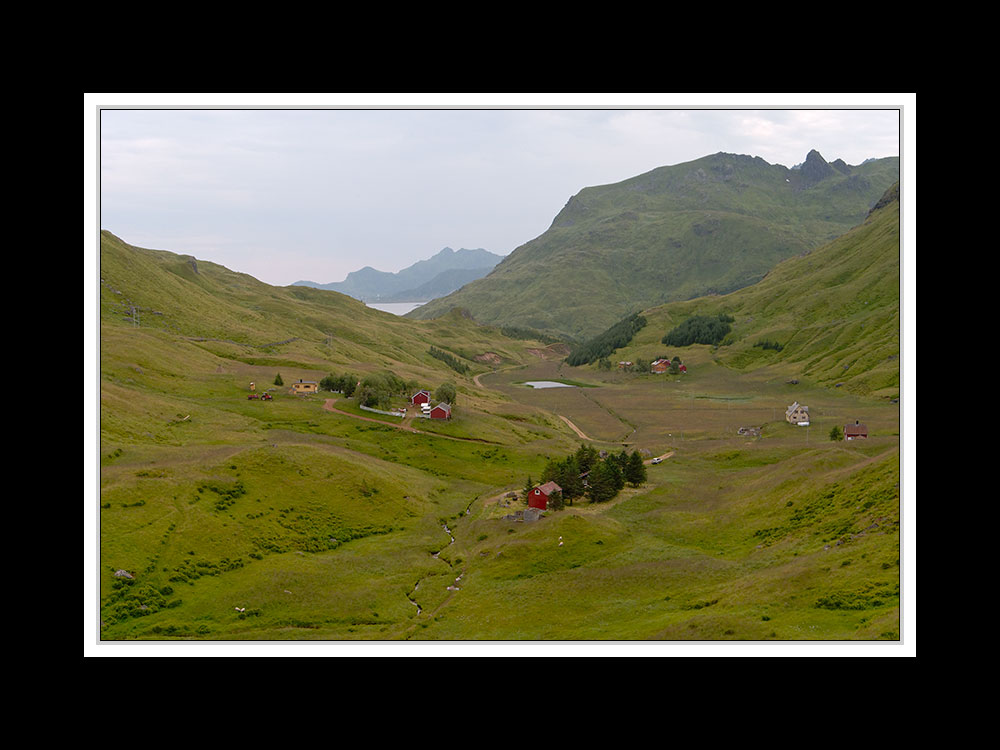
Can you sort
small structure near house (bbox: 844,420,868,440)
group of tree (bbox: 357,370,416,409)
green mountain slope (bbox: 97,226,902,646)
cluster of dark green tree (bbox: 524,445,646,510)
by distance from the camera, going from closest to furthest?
green mountain slope (bbox: 97,226,902,646), cluster of dark green tree (bbox: 524,445,646,510), small structure near house (bbox: 844,420,868,440), group of tree (bbox: 357,370,416,409)

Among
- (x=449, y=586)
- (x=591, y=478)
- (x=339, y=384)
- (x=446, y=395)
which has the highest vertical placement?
(x=339, y=384)

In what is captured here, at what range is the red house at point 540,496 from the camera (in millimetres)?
66688

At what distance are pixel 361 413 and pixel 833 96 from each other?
309 ft

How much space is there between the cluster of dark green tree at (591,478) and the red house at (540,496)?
2.10 ft

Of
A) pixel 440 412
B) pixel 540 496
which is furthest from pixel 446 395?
pixel 540 496

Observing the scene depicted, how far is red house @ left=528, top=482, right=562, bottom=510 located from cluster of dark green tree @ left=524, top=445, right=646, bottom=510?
64cm

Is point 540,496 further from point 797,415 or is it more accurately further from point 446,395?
point 797,415

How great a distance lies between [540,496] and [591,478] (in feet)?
27.8

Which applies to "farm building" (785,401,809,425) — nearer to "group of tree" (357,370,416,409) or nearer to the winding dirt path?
the winding dirt path

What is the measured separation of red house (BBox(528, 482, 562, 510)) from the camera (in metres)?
66.7

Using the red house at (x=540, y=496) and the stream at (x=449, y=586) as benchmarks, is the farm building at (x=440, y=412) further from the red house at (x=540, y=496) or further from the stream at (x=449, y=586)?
the red house at (x=540, y=496)

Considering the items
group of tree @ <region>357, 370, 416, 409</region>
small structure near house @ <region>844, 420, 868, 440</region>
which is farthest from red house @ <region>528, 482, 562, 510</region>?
group of tree @ <region>357, 370, 416, 409</region>

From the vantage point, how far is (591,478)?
2822 inches

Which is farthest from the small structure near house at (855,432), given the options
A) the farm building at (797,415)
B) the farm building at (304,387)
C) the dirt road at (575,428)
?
the farm building at (304,387)
